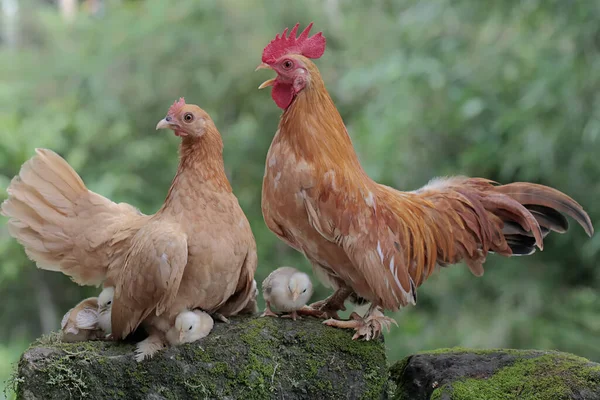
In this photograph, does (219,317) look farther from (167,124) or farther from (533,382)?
(533,382)

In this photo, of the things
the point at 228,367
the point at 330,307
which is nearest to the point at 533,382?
the point at 330,307

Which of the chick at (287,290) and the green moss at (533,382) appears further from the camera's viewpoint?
the chick at (287,290)

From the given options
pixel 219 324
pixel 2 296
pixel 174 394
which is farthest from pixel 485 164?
pixel 2 296

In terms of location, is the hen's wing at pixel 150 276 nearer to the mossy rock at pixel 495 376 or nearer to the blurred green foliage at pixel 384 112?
the mossy rock at pixel 495 376

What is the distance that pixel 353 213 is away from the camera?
2635mm

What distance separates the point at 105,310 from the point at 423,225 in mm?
1382

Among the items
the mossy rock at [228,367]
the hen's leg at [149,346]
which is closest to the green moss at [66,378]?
the mossy rock at [228,367]

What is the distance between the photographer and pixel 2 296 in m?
6.46

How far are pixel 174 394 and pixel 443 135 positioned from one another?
396cm

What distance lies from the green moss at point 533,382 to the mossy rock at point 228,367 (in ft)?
A: 1.11

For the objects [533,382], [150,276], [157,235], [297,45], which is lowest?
[533,382]

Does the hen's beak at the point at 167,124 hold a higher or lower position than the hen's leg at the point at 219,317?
higher

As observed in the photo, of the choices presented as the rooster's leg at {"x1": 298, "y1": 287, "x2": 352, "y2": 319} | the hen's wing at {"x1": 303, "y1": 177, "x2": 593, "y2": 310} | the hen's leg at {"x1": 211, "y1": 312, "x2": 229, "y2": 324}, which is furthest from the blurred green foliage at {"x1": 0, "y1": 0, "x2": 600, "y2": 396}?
the hen's leg at {"x1": 211, "y1": 312, "x2": 229, "y2": 324}

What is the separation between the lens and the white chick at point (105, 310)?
8.96 ft
